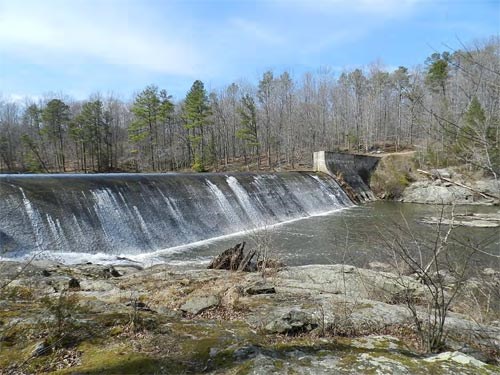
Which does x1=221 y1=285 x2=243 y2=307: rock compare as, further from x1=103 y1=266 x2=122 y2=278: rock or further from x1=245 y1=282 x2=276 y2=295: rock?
x1=103 y1=266 x2=122 y2=278: rock

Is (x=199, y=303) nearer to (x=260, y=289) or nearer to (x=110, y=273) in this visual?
(x=260, y=289)

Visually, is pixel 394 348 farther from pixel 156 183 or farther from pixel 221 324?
pixel 156 183

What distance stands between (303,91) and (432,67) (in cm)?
2097

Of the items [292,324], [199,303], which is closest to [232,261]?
[199,303]

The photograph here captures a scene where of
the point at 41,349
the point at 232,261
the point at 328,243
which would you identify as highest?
the point at 41,349

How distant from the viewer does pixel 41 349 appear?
2678 millimetres

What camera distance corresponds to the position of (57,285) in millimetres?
5273

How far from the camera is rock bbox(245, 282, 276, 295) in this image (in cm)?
512

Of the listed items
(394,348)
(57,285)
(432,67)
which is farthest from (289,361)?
(432,67)

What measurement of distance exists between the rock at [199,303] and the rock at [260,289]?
0.66 meters

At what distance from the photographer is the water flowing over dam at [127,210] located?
9.65m

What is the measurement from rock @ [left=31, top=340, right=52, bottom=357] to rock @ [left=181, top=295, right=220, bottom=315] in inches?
68.3

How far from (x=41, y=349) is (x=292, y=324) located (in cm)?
223

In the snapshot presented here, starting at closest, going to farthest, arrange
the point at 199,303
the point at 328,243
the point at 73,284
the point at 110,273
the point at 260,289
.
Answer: the point at 199,303 → the point at 260,289 → the point at 73,284 → the point at 110,273 → the point at 328,243
